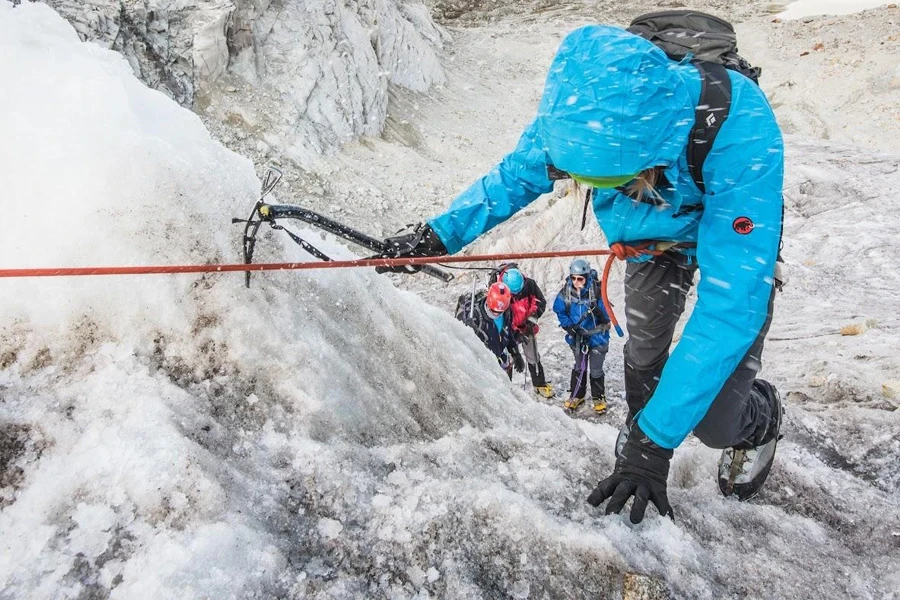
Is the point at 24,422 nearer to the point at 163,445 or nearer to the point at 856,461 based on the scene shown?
the point at 163,445

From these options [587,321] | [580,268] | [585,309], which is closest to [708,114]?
[580,268]

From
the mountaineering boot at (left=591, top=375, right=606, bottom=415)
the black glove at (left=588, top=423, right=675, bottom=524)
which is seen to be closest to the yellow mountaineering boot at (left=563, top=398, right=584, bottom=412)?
the mountaineering boot at (left=591, top=375, right=606, bottom=415)

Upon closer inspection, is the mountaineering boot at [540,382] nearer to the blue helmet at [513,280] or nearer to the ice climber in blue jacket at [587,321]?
the ice climber in blue jacket at [587,321]

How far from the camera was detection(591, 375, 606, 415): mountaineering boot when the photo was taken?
24.8 feet

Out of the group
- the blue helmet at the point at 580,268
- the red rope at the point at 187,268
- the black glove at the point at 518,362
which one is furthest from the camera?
the black glove at the point at 518,362

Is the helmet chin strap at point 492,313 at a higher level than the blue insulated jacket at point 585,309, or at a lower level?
higher

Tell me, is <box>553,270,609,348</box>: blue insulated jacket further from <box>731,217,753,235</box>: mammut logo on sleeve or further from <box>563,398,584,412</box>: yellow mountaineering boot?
<box>731,217,753,235</box>: mammut logo on sleeve

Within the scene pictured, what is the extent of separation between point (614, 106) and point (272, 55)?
14817mm

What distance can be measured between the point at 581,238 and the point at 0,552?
408 inches

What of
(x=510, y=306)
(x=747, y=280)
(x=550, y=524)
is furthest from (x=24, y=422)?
(x=510, y=306)

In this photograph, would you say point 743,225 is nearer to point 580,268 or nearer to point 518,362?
point 580,268

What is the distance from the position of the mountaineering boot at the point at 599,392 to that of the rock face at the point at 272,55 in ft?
30.6

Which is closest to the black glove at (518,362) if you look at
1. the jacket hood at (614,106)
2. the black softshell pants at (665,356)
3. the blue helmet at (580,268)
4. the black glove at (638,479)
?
the blue helmet at (580,268)

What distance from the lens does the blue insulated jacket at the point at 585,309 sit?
730cm
